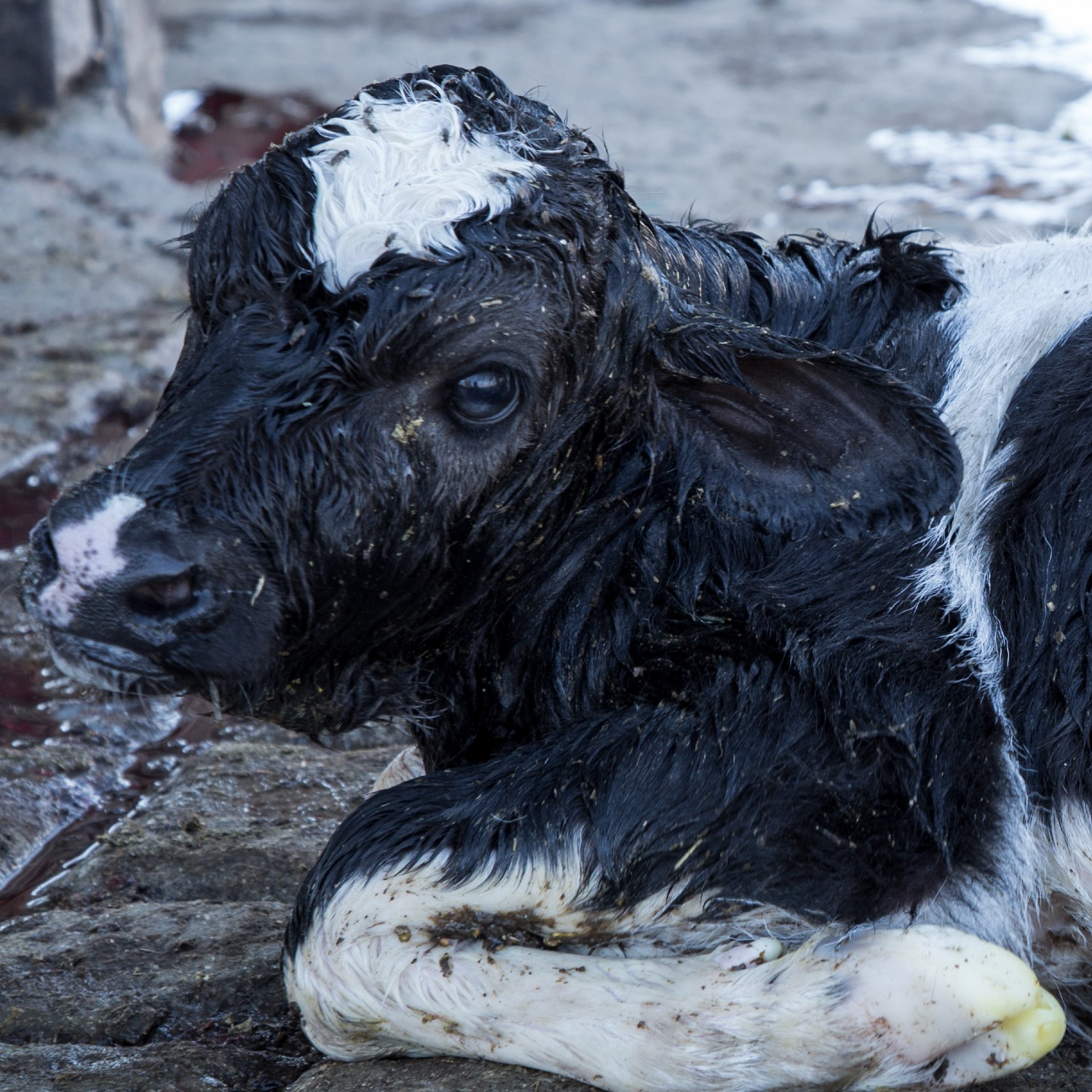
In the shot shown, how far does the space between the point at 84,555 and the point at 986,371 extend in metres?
1.76

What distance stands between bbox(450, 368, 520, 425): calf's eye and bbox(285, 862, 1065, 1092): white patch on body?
0.83 m

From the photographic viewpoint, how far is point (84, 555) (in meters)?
2.61

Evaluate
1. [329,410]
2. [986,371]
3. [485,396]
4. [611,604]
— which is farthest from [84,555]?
[986,371]

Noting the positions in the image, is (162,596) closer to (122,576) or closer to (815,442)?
(122,576)

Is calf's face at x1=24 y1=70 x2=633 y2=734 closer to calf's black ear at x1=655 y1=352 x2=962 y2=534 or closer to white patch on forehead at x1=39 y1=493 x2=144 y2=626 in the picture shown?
white patch on forehead at x1=39 y1=493 x2=144 y2=626

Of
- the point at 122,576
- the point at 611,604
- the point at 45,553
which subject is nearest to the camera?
the point at 122,576

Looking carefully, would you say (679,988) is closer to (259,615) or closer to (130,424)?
Answer: (259,615)

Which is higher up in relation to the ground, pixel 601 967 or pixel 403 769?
pixel 601 967

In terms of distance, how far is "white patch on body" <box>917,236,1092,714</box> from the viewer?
9.56 ft

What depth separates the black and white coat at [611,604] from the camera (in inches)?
107

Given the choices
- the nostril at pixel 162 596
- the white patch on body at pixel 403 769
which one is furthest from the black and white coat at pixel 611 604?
the white patch on body at pixel 403 769

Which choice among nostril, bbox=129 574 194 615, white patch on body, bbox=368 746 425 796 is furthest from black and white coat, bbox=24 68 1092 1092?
white patch on body, bbox=368 746 425 796

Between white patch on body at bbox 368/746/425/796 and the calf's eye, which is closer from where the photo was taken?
the calf's eye

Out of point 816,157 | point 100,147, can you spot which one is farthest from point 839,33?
point 100,147
